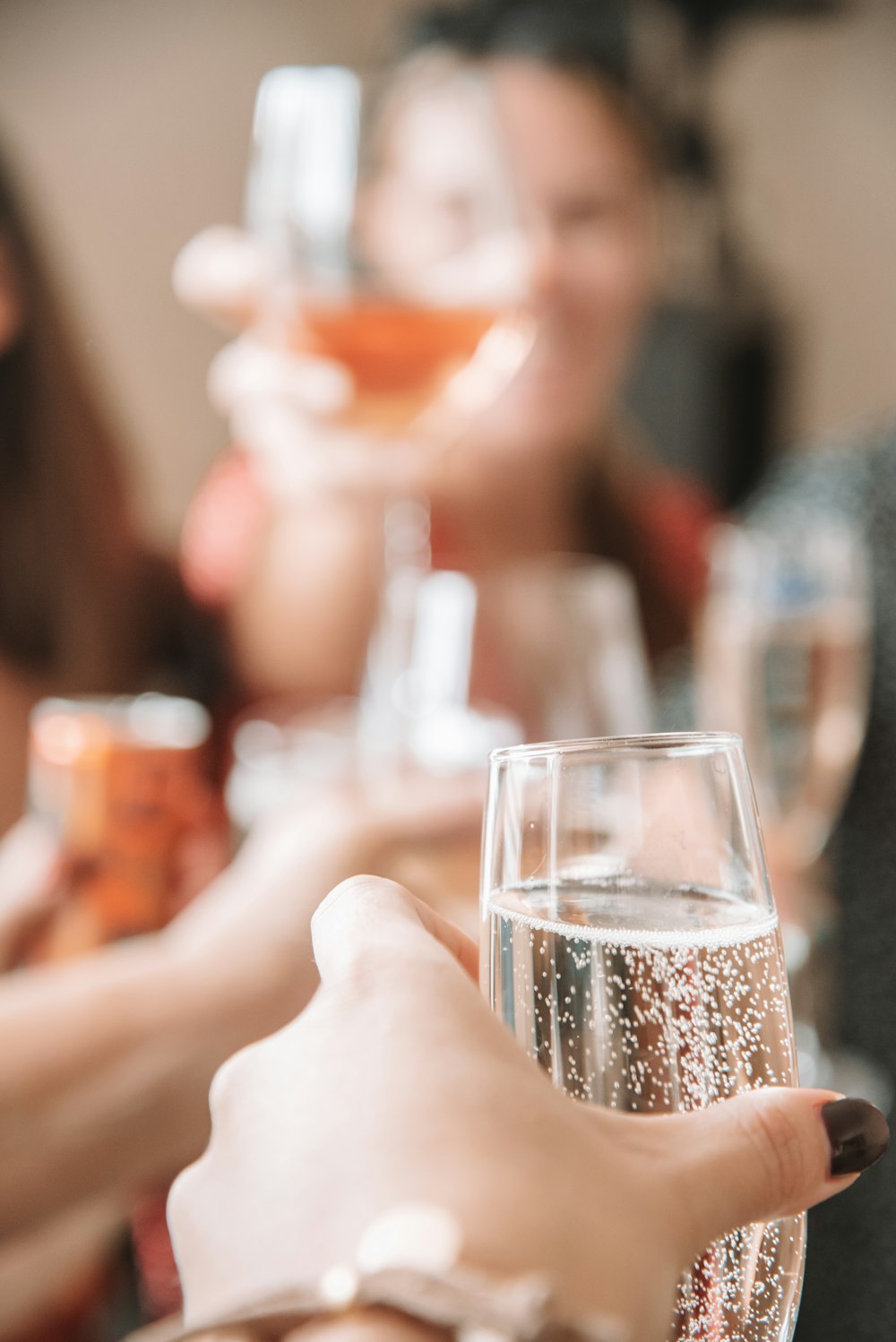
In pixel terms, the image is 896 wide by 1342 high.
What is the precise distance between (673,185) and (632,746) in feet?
6.47

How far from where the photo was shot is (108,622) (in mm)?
1196

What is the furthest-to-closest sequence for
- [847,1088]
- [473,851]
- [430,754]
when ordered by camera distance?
[847,1088] < [430,754] < [473,851]

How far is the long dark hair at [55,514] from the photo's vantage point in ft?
3.76

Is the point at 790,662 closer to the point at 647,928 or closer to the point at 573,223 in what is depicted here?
the point at 647,928

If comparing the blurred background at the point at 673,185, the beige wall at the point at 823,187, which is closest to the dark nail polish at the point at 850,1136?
the blurred background at the point at 673,185

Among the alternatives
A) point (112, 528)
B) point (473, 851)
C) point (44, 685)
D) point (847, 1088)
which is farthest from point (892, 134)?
Answer: point (473, 851)

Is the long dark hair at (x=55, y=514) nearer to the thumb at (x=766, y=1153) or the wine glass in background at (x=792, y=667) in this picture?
the wine glass in background at (x=792, y=667)

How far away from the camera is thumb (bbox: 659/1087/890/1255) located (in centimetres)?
16

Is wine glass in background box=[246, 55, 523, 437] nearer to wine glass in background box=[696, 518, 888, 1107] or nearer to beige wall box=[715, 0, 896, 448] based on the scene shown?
wine glass in background box=[696, 518, 888, 1107]

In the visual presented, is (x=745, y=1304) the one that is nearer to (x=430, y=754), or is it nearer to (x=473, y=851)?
(x=473, y=851)

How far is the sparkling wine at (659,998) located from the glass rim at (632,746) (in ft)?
0.07

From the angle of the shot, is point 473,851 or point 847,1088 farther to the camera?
point 847,1088

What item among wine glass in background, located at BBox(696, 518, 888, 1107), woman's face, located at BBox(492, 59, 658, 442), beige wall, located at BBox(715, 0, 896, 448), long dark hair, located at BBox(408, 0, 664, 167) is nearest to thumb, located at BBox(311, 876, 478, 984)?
wine glass in background, located at BBox(696, 518, 888, 1107)

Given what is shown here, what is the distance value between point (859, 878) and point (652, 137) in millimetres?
878
